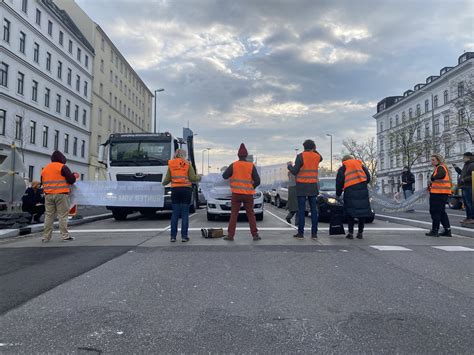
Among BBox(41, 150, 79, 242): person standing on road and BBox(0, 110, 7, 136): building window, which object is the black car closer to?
BBox(41, 150, 79, 242): person standing on road

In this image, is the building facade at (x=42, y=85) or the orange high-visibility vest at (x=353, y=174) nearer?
the orange high-visibility vest at (x=353, y=174)

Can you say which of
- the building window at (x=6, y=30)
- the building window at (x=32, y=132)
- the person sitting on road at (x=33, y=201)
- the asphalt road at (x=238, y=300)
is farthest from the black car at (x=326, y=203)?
the building window at (x=32, y=132)

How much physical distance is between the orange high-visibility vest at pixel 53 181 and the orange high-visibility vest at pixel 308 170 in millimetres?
4967

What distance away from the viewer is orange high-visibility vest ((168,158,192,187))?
318 inches

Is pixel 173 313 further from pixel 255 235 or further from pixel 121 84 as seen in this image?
pixel 121 84

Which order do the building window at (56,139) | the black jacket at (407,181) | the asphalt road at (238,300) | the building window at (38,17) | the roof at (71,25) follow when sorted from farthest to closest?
the roof at (71,25) < the building window at (56,139) < the building window at (38,17) < the black jacket at (407,181) < the asphalt road at (238,300)

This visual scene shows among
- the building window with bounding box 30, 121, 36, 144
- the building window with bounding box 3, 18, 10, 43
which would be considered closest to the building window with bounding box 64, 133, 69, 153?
the building window with bounding box 30, 121, 36, 144

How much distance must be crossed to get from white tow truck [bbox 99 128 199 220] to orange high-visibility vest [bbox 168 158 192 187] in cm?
445

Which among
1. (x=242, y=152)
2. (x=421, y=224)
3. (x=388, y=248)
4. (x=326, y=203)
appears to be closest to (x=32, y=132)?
(x=326, y=203)

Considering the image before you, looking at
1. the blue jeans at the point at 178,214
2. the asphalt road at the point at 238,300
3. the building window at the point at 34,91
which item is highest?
the building window at the point at 34,91

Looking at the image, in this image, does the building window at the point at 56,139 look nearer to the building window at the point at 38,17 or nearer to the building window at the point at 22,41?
the building window at the point at 22,41

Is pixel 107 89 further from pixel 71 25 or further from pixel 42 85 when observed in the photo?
pixel 42 85

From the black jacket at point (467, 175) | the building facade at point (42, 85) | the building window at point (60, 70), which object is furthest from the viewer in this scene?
the building window at point (60, 70)

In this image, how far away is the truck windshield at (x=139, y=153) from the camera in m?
12.9
